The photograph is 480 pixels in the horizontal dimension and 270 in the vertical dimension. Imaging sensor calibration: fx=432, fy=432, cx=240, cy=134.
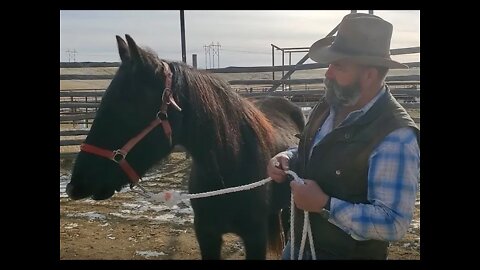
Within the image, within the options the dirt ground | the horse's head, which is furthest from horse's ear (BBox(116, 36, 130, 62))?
the dirt ground

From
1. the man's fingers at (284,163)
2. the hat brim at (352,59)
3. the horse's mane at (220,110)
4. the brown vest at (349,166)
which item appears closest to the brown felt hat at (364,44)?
the hat brim at (352,59)

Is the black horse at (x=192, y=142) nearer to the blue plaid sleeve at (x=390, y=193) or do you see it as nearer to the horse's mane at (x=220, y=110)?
the horse's mane at (x=220, y=110)

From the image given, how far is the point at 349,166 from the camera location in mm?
1671

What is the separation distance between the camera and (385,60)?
1.68 meters

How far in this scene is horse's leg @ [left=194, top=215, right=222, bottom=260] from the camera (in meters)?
2.69

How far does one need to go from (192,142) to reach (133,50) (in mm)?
615

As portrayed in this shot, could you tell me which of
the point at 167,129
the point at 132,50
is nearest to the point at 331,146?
the point at 167,129

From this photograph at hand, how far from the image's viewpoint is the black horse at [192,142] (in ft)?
7.34

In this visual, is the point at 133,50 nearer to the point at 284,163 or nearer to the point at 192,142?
the point at 192,142

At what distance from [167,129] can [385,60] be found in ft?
3.91

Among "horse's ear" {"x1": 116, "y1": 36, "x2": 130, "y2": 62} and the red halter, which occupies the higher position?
"horse's ear" {"x1": 116, "y1": 36, "x2": 130, "y2": 62}

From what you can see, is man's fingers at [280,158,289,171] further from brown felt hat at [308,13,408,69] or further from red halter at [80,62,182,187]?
red halter at [80,62,182,187]

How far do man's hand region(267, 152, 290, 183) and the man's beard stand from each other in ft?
1.16
